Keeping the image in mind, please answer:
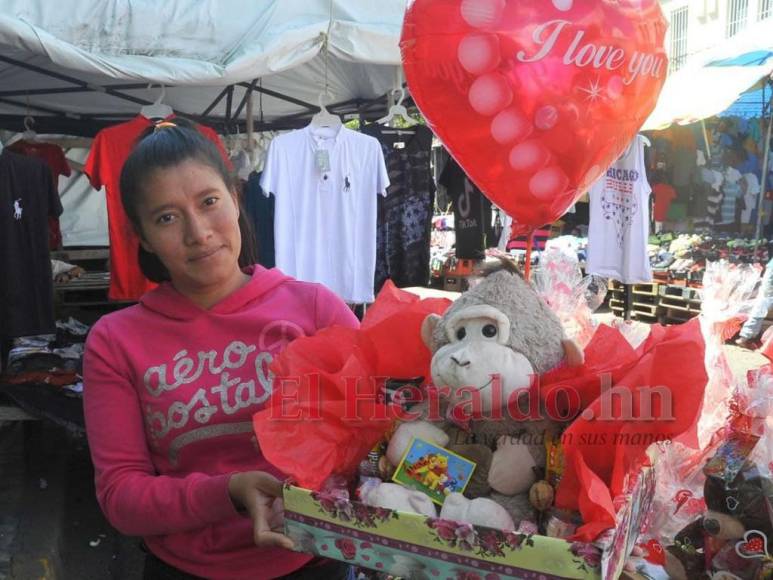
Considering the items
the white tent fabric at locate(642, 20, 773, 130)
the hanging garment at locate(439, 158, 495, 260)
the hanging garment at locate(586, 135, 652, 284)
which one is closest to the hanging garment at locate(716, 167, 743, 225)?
the white tent fabric at locate(642, 20, 773, 130)

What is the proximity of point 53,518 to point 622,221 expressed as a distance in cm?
447

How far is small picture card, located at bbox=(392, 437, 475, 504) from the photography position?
1.08 meters

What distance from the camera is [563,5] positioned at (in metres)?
1.44

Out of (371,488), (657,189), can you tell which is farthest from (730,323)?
(657,189)

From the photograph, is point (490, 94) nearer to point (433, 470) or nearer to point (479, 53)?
point (479, 53)

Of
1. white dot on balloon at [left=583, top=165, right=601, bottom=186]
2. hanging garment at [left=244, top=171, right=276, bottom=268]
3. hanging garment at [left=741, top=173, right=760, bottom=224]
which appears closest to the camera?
white dot on balloon at [left=583, top=165, right=601, bottom=186]

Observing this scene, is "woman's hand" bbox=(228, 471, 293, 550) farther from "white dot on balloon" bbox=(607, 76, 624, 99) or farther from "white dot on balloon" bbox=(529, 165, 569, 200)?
"white dot on balloon" bbox=(607, 76, 624, 99)

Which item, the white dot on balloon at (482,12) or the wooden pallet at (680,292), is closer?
the white dot on balloon at (482,12)

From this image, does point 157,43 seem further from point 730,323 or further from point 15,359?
point 730,323

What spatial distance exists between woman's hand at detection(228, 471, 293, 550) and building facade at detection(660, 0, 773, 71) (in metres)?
14.7

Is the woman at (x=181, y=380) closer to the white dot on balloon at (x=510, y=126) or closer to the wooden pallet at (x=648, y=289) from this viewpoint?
the white dot on balloon at (x=510, y=126)

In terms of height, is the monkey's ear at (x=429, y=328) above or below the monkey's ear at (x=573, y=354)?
above

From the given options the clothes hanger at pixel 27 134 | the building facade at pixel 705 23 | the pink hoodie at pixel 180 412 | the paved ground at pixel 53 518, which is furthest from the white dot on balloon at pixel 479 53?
the building facade at pixel 705 23

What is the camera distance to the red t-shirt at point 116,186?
374 cm
